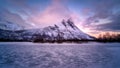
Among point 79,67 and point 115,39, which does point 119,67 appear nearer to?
point 79,67

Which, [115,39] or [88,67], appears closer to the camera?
[88,67]

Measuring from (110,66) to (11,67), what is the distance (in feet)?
22.3

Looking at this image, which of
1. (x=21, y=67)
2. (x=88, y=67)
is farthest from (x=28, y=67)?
(x=88, y=67)

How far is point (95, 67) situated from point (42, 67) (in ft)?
11.8

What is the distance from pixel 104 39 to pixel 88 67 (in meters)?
85.4

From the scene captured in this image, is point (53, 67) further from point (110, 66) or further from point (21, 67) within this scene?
point (110, 66)

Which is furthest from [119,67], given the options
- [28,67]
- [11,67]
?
[11,67]

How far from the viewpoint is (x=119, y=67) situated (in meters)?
9.91

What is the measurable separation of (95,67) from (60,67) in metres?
2.38

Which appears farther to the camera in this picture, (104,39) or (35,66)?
(104,39)

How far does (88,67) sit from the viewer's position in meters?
9.79

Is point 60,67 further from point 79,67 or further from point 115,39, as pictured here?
point 115,39

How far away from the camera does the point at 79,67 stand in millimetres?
9719

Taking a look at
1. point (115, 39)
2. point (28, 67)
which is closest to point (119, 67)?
point (28, 67)
